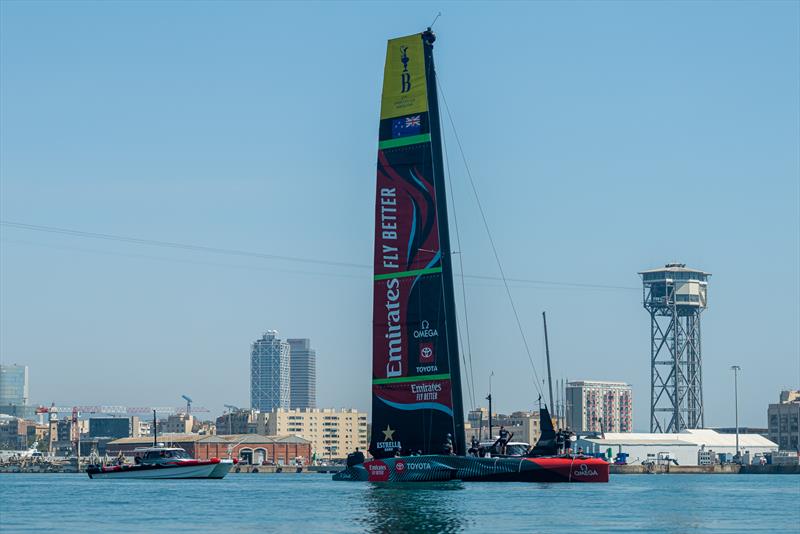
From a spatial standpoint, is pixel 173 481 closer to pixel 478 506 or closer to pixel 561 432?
pixel 561 432

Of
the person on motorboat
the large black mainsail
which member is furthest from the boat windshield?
the person on motorboat

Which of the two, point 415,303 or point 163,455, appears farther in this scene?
point 163,455

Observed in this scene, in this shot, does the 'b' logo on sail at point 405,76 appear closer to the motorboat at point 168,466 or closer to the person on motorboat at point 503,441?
the person on motorboat at point 503,441

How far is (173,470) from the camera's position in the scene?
108 metres

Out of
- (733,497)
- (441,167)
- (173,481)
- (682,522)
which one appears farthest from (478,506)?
(173,481)

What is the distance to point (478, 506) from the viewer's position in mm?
62344

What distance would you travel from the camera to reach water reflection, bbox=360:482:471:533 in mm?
51844

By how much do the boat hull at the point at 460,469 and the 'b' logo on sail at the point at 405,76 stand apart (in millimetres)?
19171

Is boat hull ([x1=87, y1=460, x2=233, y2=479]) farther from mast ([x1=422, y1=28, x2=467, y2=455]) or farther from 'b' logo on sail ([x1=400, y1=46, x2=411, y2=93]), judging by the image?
'b' logo on sail ([x1=400, y1=46, x2=411, y2=93])

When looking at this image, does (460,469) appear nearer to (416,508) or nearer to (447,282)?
(447,282)

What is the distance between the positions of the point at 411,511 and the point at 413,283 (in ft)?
61.7

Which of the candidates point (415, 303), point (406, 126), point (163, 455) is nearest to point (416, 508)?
point (415, 303)

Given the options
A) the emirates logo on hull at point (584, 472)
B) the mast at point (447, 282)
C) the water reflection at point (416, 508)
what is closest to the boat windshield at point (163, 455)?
the water reflection at point (416, 508)

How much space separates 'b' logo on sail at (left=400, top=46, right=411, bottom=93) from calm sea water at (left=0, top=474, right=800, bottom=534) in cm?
2065
